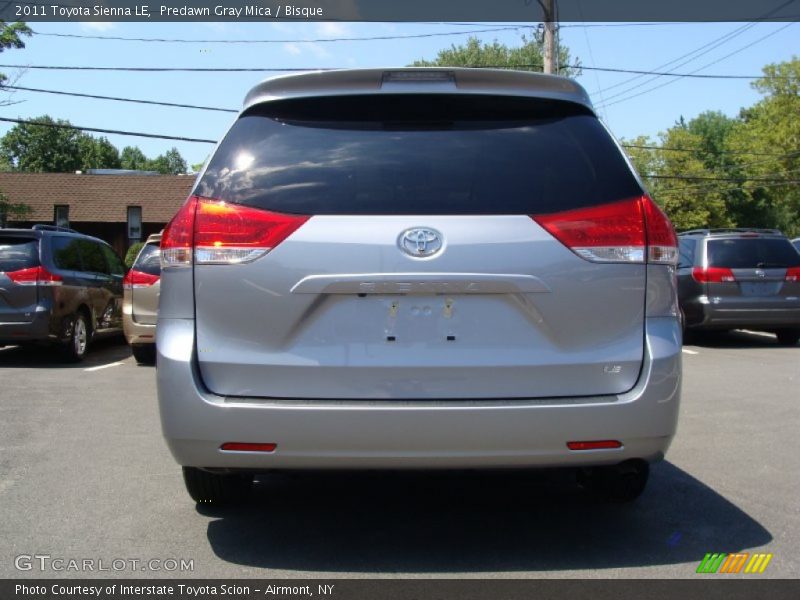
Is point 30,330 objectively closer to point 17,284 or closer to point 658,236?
point 17,284

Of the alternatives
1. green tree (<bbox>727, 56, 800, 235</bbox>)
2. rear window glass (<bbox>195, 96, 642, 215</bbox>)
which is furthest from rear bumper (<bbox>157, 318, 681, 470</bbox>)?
green tree (<bbox>727, 56, 800, 235</bbox>)

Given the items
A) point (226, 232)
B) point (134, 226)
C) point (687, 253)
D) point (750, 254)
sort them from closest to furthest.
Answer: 1. point (226, 232)
2. point (750, 254)
3. point (687, 253)
4. point (134, 226)

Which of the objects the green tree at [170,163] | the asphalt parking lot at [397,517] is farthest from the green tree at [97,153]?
the asphalt parking lot at [397,517]

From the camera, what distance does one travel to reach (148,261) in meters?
10.1

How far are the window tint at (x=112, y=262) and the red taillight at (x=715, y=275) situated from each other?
29.4 ft

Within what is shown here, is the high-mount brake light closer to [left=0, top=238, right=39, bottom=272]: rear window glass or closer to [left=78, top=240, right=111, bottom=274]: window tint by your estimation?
[left=78, top=240, right=111, bottom=274]: window tint

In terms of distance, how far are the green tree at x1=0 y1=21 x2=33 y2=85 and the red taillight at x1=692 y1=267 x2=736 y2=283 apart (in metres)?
20.0

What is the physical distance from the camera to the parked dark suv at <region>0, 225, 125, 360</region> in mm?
9945

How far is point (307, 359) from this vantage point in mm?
3244

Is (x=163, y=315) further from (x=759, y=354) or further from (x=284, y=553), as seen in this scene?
(x=759, y=354)

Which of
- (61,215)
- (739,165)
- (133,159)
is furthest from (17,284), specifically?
(133,159)

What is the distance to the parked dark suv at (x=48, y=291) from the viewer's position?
9.95 m

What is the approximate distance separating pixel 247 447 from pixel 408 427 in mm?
646

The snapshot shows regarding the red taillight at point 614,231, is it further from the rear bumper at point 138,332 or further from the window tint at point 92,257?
the window tint at point 92,257
